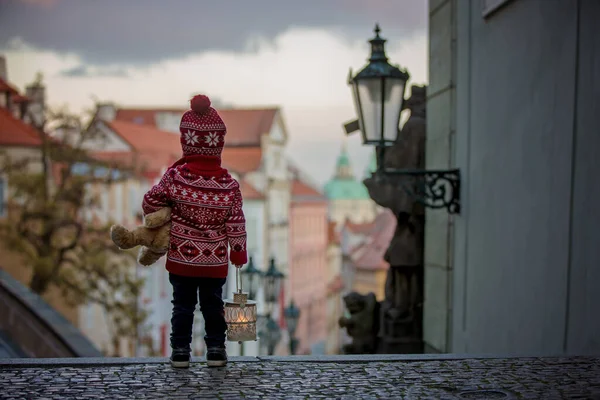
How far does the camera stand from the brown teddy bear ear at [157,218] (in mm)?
6320

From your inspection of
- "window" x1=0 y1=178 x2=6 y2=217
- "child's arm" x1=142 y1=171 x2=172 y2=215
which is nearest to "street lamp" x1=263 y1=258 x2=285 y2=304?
"child's arm" x1=142 y1=171 x2=172 y2=215

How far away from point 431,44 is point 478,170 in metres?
2.37

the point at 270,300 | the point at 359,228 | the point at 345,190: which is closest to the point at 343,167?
the point at 345,190

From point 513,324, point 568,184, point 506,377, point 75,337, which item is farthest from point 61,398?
point 75,337

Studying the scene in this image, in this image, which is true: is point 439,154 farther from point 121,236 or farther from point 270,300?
point 270,300

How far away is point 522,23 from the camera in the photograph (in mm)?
8391

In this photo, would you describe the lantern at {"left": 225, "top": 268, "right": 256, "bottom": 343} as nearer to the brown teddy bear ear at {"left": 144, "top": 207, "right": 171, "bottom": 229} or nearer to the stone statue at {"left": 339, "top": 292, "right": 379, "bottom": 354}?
the brown teddy bear ear at {"left": 144, "top": 207, "right": 171, "bottom": 229}

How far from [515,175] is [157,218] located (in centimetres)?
330

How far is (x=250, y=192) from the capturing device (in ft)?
200

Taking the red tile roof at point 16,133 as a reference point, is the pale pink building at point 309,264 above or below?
below

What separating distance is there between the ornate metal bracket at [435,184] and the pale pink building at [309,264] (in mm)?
59306

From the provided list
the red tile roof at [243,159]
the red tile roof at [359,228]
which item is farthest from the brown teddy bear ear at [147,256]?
the red tile roof at [359,228]

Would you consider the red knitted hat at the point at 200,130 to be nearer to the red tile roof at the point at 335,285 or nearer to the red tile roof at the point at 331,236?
the red tile roof at the point at 335,285

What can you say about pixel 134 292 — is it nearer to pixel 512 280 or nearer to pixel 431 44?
pixel 431 44
